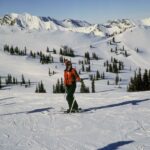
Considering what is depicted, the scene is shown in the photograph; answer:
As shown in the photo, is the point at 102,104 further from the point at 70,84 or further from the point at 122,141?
the point at 122,141

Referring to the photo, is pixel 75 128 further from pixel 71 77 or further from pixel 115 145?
pixel 71 77

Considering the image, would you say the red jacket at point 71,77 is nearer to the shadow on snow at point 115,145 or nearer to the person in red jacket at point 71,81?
the person in red jacket at point 71,81

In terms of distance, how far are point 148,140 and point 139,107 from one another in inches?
322

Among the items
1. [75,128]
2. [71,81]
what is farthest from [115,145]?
[71,81]

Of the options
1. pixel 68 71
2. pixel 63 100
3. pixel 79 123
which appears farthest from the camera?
pixel 63 100

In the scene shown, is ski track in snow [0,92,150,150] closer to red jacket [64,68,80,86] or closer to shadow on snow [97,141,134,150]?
shadow on snow [97,141,134,150]

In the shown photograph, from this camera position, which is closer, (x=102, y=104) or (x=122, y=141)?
(x=122, y=141)

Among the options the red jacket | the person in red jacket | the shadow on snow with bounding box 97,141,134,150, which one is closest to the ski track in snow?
the shadow on snow with bounding box 97,141,134,150

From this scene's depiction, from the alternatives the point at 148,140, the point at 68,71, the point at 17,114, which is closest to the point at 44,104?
the point at 17,114

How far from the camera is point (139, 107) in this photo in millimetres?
21484

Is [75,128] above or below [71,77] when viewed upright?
below

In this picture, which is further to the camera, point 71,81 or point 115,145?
point 71,81

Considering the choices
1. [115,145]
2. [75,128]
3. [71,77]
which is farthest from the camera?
[71,77]

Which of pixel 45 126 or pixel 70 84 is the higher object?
pixel 70 84
